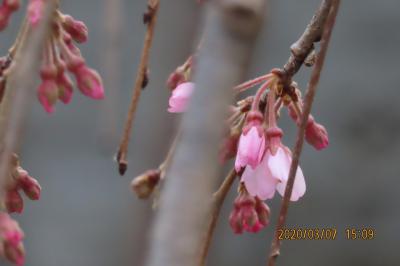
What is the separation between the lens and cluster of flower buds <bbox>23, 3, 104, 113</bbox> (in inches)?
38.6

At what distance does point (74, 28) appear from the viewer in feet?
3.57

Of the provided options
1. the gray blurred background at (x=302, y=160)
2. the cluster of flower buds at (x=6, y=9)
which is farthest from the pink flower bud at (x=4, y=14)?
the gray blurred background at (x=302, y=160)

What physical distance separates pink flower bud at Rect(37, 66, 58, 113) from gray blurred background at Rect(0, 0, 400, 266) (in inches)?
96.6

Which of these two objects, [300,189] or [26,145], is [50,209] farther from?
[300,189]

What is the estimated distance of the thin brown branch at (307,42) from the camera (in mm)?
1172

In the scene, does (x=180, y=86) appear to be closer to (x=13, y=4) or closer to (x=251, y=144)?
(x=251, y=144)

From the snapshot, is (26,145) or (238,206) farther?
(26,145)

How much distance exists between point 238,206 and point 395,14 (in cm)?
291

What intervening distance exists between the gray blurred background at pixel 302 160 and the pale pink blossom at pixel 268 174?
91.6 inches

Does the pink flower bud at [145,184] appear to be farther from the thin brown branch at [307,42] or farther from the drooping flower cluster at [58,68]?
the thin brown branch at [307,42]

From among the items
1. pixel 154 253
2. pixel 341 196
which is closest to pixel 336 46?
pixel 341 196

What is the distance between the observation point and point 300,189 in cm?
116

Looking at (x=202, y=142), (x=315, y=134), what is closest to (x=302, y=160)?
(x=315, y=134)

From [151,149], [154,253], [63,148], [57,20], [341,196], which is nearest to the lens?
[154,253]
